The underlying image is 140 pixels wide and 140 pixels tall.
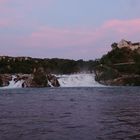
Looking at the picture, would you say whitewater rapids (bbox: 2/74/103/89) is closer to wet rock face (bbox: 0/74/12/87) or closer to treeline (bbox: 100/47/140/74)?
wet rock face (bbox: 0/74/12/87)

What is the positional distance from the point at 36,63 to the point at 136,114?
136 metres

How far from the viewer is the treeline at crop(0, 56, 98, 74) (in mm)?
159750

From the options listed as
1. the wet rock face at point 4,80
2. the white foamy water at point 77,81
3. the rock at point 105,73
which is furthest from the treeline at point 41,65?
the wet rock face at point 4,80

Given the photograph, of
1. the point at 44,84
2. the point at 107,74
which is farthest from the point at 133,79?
the point at 44,84

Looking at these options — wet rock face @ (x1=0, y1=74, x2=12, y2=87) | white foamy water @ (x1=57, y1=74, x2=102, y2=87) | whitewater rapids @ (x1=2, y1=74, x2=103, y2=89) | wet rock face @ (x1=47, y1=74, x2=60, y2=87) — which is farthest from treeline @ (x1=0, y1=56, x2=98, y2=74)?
wet rock face @ (x1=0, y1=74, x2=12, y2=87)

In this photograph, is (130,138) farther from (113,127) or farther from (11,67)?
(11,67)

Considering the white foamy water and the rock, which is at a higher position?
the rock

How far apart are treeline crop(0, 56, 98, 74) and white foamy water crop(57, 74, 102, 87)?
1733cm

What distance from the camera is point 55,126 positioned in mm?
24844

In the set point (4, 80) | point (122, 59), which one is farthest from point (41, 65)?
point (122, 59)

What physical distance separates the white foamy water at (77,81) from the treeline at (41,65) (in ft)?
56.9


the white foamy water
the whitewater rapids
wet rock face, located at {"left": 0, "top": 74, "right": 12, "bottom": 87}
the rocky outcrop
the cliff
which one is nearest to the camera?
wet rock face, located at {"left": 0, "top": 74, "right": 12, "bottom": 87}

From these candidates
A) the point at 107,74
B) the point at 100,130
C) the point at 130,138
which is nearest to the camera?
the point at 130,138

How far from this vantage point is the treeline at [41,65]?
15975 cm
